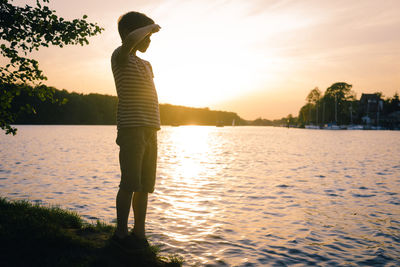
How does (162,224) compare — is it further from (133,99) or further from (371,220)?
(371,220)

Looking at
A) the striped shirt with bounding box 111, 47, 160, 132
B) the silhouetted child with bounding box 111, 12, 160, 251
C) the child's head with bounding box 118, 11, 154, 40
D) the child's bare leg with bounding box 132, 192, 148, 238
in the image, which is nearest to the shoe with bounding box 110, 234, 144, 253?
the silhouetted child with bounding box 111, 12, 160, 251

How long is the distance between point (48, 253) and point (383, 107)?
149350 mm

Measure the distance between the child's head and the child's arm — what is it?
167mm

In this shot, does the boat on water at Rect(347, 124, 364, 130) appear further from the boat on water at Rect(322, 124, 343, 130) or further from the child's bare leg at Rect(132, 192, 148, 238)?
the child's bare leg at Rect(132, 192, 148, 238)

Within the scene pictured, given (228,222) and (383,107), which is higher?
(383,107)

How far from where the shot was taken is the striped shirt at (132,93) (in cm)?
368

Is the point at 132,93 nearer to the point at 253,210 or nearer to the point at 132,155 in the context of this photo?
the point at 132,155

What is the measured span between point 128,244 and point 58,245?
0.89 metres

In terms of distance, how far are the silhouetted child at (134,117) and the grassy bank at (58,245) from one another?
0.23m

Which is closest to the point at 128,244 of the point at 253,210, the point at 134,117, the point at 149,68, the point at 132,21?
the point at 134,117

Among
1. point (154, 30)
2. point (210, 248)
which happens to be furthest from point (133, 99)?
point (210, 248)

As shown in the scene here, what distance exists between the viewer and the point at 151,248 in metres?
4.03

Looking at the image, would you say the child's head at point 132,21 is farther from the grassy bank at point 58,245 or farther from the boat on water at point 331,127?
the boat on water at point 331,127

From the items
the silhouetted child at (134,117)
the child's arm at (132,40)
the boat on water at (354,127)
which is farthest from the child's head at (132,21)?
the boat on water at (354,127)
